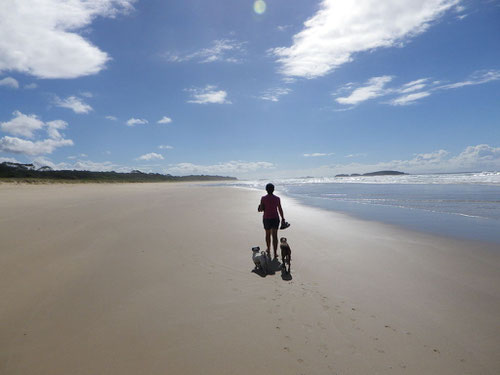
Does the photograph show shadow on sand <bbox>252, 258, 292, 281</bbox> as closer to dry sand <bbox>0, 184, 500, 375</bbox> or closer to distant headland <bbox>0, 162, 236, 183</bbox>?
dry sand <bbox>0, 184, 500, 375</bbox>

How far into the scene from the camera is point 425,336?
139 inches

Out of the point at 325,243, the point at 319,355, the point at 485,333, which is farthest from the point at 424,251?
the point at 319,355

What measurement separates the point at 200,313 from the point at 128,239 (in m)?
5.63

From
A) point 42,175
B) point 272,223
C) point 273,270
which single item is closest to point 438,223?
point 272,223

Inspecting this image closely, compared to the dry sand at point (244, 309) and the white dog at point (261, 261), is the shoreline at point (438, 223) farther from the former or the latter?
the white dog at point (261, 261)

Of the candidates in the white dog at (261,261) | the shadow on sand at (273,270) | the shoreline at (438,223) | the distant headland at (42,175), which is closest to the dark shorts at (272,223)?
the shadow on sand at (273,270)

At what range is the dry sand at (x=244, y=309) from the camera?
10.3 ft

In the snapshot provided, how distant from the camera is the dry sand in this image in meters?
3.15

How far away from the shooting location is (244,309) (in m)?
4.33

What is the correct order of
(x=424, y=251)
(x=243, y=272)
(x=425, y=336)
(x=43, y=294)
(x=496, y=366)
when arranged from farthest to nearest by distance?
1. (x=424, y=251)
2. (x=243, y=272)
3. (x=43, y=294)
4. (x=425, y=336)
5. (x=496, y=366)

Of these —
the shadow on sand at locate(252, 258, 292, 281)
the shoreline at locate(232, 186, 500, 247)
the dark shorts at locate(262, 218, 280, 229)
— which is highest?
the dark shorts at locate(262, 218, 280, 229)

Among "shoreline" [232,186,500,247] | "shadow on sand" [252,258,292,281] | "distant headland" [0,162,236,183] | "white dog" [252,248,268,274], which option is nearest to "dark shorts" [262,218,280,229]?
"shadow on sand" [252,258,292,281]

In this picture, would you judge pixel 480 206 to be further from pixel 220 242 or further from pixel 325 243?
pixel 220 242

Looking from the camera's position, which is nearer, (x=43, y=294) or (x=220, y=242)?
(x=43, y=294)
